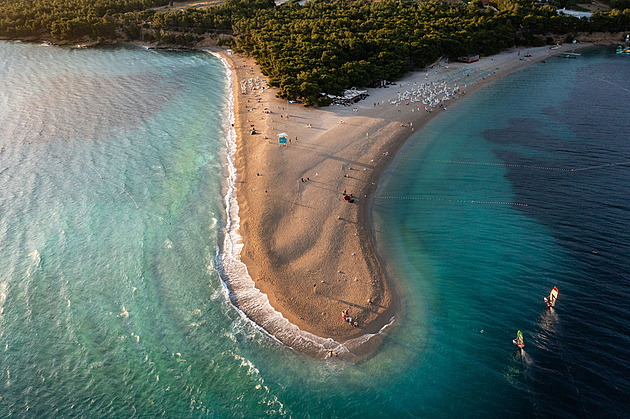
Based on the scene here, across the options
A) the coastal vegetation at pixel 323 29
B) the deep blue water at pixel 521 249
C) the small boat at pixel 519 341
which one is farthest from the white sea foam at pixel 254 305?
the coastal vegetation at pixel 323 29

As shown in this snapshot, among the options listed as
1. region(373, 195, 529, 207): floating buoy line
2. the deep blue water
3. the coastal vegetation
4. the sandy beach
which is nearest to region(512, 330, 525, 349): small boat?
the deep blue water

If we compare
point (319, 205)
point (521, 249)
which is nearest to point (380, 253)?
point (319, 205)

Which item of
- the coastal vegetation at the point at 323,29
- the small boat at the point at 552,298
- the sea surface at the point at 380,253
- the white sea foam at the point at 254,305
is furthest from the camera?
the coastal vegetation at the point at 323,29

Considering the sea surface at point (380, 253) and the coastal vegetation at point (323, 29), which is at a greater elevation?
the coastal vegetation at point (323, 29)

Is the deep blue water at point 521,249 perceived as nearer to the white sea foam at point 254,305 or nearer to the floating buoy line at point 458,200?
the floating buoy line at point 458,200

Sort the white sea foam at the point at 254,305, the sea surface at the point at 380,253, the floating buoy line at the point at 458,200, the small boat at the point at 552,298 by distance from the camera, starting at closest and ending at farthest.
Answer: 1. the sea surface at the point at 380,253
2. the white sea foam at the point at 254,305
3. the small boat at the point at 552,298
4. the floating buoy line at the point at 458,200

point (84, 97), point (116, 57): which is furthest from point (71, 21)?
point (84, 97)

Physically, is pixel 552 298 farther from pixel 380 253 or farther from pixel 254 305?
pixel 254 305
